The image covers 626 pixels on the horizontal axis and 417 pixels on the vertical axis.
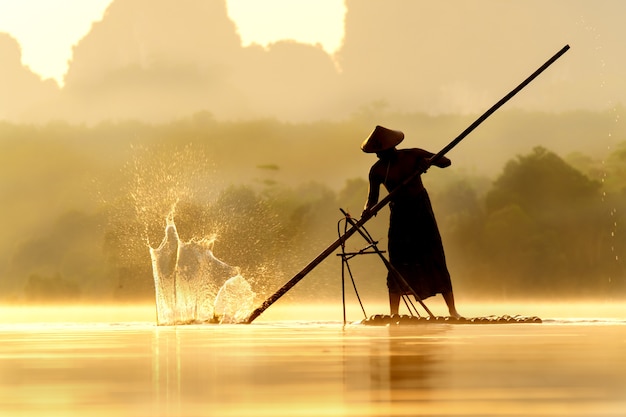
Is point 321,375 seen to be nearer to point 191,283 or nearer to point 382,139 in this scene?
point 382,139

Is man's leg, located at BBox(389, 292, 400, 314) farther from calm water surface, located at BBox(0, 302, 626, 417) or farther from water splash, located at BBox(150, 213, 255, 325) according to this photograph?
calm water surface, located at BBox(0, 302, 626, 417)

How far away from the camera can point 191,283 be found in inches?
715

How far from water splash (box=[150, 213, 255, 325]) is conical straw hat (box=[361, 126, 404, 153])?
9.01 feet

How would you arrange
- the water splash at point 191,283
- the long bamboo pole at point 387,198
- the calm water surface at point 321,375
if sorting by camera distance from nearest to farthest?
the calm water surface at point 321,375, the long bamboo pole at point 387,198, the water splash at point 191,283

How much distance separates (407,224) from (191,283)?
3276 mm

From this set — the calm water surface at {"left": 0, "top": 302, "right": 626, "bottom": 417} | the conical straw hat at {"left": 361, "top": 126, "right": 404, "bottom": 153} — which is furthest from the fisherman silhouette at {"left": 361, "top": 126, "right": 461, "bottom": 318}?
the calm water surface at {"left": 0, "top": 302, "right": 626, "bottom": 417}

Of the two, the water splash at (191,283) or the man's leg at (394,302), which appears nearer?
the man's leg at (394,302)

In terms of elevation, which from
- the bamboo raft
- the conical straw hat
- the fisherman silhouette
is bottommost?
the bamboo raft

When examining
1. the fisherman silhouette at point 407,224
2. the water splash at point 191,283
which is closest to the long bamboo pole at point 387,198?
the fisherman silhouette at point 407,224

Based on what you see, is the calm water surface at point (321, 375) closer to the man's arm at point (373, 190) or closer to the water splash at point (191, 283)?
the man's arm at point (373, 190)

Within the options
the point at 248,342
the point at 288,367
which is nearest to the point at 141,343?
the point at 248,342

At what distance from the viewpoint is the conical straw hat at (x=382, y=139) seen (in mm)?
16344

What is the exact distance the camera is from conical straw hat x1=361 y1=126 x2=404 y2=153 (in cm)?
1634

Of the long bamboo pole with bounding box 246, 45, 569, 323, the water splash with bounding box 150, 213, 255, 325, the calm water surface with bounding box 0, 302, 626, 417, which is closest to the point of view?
the calm water surface with bounding box 0, 302, 626, 417
